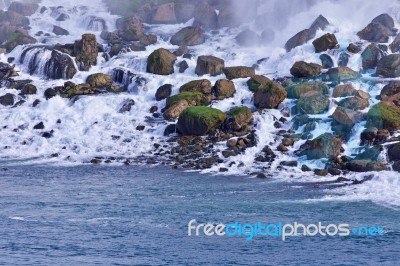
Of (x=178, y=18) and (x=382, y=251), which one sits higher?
(x=178, y=18)

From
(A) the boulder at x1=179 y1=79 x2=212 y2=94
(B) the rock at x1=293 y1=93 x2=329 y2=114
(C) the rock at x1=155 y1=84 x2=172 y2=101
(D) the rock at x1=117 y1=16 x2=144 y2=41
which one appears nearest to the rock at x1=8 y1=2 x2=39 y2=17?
(D) the rock at x1=117 y1=16 x2=144 y2=41

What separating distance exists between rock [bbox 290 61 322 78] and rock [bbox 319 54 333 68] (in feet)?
6.14

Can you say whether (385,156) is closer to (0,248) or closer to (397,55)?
(397,55)

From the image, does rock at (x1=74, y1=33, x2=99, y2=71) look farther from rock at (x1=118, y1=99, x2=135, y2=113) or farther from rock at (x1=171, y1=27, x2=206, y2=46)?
rock at (x1=171, y1=27, x2=206, y2=46)

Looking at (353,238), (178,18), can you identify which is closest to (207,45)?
(178,18)

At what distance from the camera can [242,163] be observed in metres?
43.4

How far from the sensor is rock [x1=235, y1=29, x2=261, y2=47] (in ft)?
231

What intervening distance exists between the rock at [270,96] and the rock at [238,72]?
5318 millimetres

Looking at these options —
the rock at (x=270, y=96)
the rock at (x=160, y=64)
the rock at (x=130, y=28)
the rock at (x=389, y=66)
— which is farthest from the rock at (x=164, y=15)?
the rock at (x=270, y=96)

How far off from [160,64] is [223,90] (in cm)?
775

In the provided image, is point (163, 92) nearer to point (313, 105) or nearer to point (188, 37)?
point (313, 105)

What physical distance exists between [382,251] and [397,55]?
31.1 metres

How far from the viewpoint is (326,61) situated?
189 ft

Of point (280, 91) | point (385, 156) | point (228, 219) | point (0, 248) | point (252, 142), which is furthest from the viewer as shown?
point (280, 91)
